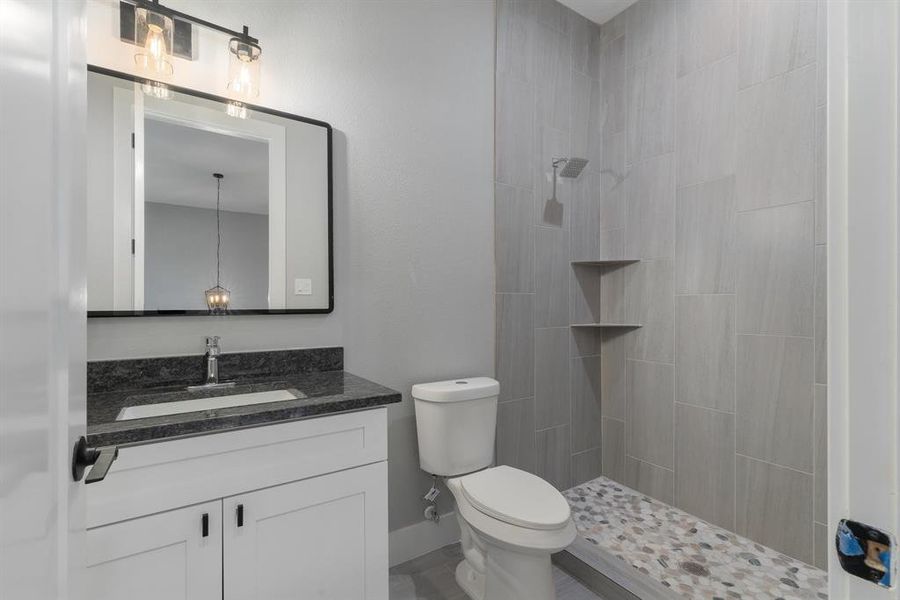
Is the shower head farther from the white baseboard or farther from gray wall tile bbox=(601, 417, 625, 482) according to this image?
the white baseboard

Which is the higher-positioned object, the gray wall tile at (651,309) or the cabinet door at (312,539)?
the gray wall tile at (651,309)

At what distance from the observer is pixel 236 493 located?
114 centimetres

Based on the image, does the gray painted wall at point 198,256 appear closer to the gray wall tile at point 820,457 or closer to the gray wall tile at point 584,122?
the gray wall tile at point 584,122

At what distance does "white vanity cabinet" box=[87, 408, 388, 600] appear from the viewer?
1.01 meters

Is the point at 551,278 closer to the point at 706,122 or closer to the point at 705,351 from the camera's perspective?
the point at 705,351

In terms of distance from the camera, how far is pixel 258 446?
1.17 meters

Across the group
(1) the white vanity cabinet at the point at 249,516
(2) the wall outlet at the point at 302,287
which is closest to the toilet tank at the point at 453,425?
(1) the white vanity cabinet at the point at 249,516

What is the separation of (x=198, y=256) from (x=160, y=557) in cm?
95

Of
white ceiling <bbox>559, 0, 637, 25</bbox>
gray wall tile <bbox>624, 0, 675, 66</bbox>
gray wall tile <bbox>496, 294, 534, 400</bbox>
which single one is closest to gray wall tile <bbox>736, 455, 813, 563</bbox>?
gray wall tile <bbox>496, 294, 534, 400</bbox>

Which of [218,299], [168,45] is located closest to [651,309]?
[218,299]

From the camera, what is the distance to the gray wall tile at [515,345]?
7.48 feet

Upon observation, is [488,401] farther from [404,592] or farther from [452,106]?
[452,106]

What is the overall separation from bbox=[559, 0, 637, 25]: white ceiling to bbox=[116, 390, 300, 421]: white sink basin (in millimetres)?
2598

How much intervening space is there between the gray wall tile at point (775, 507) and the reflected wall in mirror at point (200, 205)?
208cm
